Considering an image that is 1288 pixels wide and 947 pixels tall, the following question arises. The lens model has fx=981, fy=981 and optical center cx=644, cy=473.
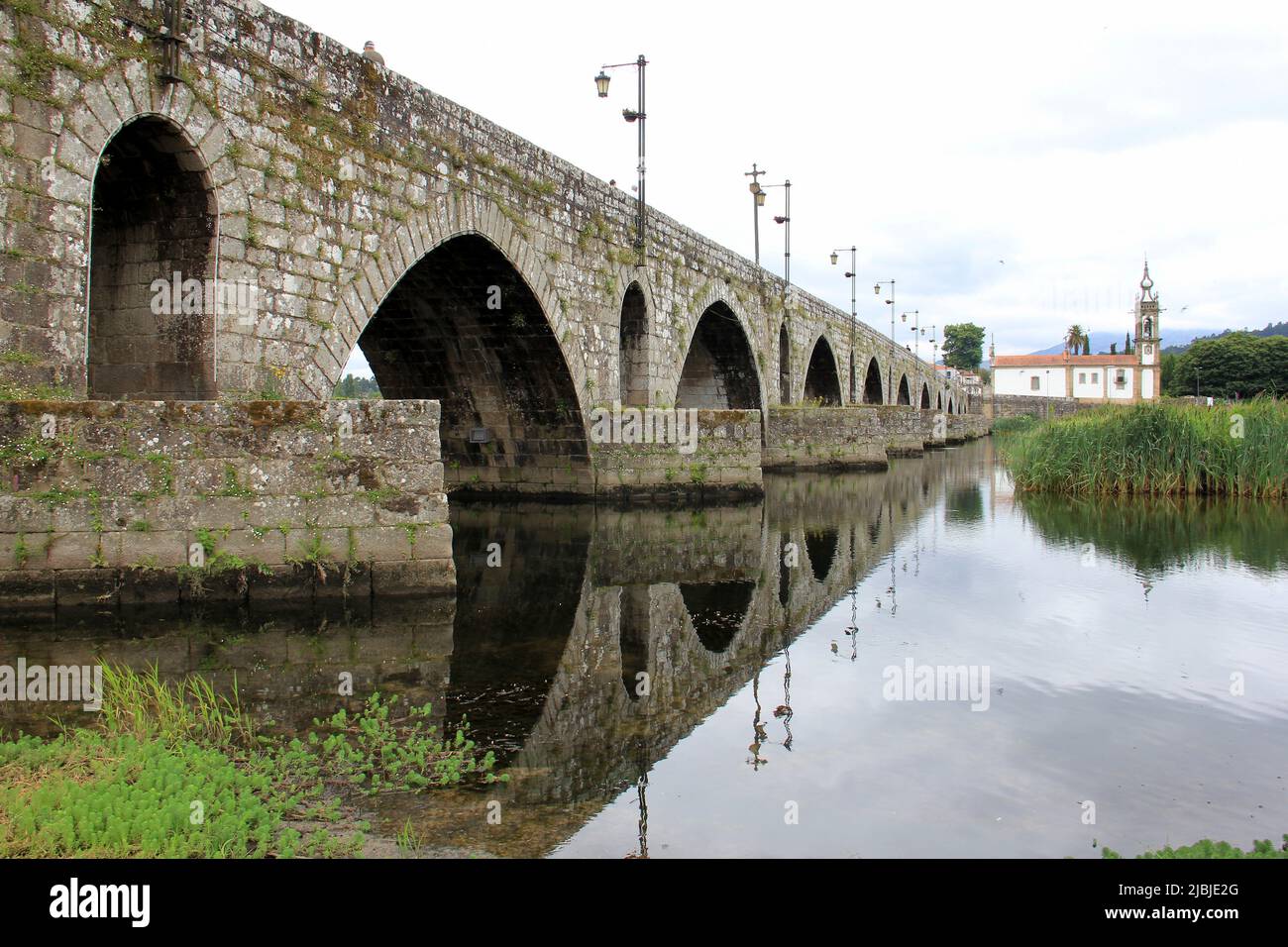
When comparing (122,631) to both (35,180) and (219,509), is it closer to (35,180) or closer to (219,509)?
(219,509)

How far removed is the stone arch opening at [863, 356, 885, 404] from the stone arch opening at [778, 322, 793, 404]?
15356 millimetres

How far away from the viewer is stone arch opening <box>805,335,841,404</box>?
34.1 m

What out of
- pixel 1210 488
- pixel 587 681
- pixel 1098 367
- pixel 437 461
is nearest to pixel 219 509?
pixel 437 461

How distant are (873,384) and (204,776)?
4618 cm

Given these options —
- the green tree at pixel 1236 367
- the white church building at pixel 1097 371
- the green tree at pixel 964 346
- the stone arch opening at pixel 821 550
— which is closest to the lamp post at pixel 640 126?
the stone arch opening at pixel 821 550

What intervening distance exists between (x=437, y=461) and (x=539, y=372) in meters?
7.75

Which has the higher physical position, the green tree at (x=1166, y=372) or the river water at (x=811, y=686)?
the green tree at (x=1166, y=372)

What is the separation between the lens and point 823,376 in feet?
119

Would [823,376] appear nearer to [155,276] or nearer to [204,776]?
[155,276]

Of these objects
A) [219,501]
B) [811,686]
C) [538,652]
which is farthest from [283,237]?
[811,686]

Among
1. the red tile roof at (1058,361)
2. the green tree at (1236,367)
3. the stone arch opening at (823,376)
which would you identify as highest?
the red tile roof at (1058,361)

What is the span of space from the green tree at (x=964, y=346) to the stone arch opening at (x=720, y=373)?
384ft

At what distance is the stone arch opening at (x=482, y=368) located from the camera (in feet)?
45.1

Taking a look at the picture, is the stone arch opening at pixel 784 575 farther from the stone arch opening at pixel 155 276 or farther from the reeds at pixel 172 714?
the stone arch opening at pixel 155 276
